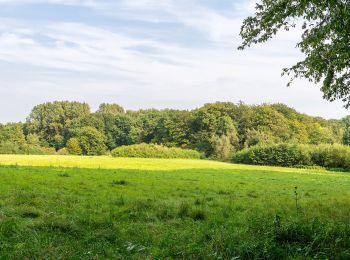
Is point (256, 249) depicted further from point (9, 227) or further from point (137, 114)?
point (137, 114)

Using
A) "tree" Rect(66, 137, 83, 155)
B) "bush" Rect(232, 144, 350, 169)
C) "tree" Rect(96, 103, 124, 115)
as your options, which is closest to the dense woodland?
"tree" Rect(66, 137, 83, 155)

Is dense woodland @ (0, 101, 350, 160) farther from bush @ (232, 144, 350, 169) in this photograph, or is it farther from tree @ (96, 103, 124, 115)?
tree @ (96, 103, 124, 115)

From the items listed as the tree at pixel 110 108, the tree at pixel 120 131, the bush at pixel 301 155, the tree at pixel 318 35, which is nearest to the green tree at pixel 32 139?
the tree at pixel 120 131

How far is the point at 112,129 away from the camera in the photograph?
347 feet

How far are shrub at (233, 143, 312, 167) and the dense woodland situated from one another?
1230cm

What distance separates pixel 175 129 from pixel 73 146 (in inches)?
1068

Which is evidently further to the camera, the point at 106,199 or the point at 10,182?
the point at 10,182

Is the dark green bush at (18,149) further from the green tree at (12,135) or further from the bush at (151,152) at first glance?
the bush at (151,152)

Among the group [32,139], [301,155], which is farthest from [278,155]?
[32,139]

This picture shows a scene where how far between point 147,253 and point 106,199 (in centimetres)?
739

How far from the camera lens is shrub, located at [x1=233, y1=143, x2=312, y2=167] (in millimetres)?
66438

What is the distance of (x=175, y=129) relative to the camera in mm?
99938

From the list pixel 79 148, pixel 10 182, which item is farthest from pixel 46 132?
pixel 10 182

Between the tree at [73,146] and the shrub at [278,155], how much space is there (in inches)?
1746
